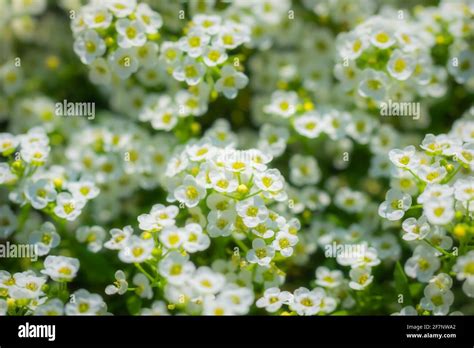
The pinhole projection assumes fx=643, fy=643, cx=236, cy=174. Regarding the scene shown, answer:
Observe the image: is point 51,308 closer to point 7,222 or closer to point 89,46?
point 7,222

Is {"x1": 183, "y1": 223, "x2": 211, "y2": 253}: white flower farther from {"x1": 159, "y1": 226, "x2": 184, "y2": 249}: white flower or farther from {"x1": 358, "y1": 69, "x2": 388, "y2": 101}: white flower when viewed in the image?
{"x1": 358, "y1": 69, "x2": 388, "y2": 101}: white flower

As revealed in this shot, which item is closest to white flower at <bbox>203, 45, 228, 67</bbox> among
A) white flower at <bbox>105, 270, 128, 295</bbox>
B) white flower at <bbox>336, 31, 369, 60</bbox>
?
white flower at <bbox>336, 31, 369, 60</bbox>

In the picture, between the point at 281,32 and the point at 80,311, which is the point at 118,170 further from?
the point at 281,32

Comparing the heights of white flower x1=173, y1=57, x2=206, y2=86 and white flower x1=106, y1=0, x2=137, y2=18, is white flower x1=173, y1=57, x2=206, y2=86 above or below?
below

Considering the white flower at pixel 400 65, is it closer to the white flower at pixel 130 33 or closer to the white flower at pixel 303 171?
the white flower at pixel 303 171

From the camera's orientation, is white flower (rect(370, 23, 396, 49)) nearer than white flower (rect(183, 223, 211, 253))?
No

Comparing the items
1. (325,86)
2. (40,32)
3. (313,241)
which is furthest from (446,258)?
(40,32)
